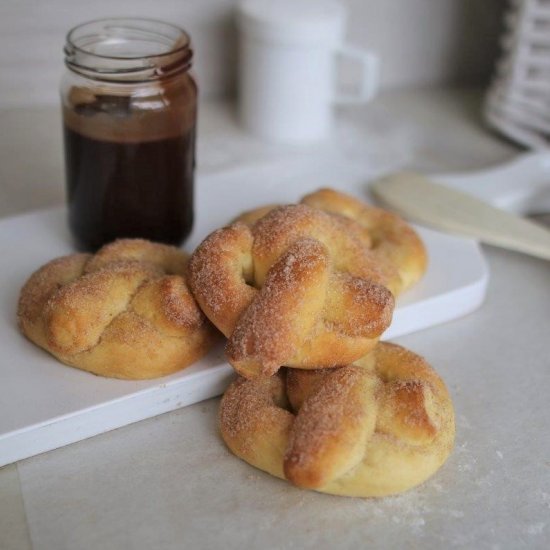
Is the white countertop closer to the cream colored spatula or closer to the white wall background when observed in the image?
the cream colored spatula

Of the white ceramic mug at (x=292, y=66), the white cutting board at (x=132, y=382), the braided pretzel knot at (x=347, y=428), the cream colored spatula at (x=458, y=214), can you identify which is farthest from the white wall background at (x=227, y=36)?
the braided pretzel knot at (x=347, y=428)

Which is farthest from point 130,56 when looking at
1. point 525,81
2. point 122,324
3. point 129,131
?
point 525,81

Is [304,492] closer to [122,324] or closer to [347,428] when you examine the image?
[347,428]

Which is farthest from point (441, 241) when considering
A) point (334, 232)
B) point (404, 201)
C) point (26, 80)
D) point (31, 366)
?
point (26, 80)

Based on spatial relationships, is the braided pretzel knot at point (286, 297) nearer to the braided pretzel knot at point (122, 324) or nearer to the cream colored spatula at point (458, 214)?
the braided pretzel knot at point (122, 324)

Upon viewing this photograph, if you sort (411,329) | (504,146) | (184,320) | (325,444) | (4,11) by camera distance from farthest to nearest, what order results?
(504,146) < (4,11) < (411,329) < (184,320) < (325,444)

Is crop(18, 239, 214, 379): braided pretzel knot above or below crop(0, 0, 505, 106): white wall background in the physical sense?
below

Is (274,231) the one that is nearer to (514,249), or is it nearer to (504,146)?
(514,249)

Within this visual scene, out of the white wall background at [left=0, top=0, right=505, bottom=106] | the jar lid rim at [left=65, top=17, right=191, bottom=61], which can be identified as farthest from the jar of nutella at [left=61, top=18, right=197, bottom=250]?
the white wall background at [left=0, top=0, right=505, bottom=106]

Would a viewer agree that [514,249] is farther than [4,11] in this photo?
No
